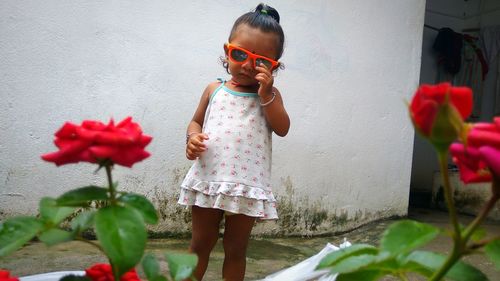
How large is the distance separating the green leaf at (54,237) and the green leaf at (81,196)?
0.03 m

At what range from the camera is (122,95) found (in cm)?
283

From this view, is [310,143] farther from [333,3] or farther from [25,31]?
[25,31]

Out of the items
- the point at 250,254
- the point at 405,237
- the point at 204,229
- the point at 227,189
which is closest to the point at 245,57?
the point at 227,189

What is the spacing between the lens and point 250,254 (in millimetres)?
2861

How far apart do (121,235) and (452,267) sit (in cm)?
36

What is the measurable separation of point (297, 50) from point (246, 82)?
62.9 inches

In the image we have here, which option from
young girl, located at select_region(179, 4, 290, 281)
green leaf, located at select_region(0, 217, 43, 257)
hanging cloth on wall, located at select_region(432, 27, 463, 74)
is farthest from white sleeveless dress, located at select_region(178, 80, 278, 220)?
hanging cloth on wall, located at select_region(432, 27, 463, 74)

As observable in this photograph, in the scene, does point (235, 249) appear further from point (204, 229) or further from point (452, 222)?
point (452, 222)

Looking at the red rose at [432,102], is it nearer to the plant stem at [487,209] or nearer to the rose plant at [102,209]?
the plant stem at [487,209]

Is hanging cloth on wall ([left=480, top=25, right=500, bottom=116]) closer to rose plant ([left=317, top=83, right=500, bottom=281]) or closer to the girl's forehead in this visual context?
the girl's forehead

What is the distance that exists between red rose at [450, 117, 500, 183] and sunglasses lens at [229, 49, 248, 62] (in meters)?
1.26

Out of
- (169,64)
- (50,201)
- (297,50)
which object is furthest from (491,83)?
(50,201)

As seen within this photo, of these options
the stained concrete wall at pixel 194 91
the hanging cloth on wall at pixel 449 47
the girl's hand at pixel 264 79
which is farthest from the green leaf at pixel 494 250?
the hanging cloth on wall at pixel 449 47

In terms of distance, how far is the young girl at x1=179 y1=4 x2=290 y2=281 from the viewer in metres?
1.68
